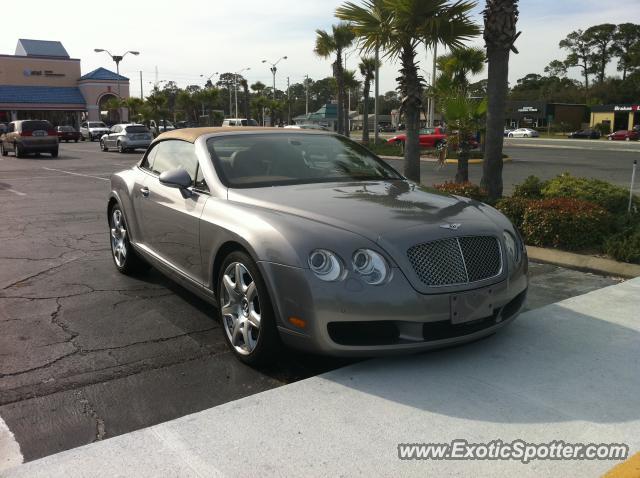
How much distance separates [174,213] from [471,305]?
2.47 metres

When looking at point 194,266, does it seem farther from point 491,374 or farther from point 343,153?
point 491,374

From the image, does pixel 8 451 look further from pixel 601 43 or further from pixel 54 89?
pixel 601 43

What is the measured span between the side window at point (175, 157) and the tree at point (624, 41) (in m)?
108

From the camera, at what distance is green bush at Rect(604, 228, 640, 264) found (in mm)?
6117

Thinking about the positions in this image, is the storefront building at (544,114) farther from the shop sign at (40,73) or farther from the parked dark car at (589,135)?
the shop sign at (40,73)

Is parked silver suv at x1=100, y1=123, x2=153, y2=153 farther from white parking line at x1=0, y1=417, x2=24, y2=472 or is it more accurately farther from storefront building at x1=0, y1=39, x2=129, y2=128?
storefront building at x1=0, y1=39, x2=129, y2=128

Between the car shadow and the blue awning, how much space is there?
218 feet

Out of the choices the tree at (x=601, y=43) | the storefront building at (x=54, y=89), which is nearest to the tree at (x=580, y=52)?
the tree at (x=601, y=43)

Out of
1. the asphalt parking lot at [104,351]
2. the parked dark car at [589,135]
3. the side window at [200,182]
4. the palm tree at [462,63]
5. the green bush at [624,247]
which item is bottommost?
the asphalt parking lot at [104,351]

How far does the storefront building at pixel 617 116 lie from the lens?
72.1m

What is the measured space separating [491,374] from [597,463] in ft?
3.07

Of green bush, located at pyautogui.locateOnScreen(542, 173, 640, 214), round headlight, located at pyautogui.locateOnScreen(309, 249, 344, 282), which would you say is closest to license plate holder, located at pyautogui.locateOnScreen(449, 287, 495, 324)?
round headlight, located at pyautogui.locateOnScreen(309, 249, 344, 282)

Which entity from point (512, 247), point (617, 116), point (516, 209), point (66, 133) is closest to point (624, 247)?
point (516, 209)

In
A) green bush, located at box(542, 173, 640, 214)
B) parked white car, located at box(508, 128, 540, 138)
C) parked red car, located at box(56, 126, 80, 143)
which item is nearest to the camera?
green bush, located at box(542, 173, 640, 214)
